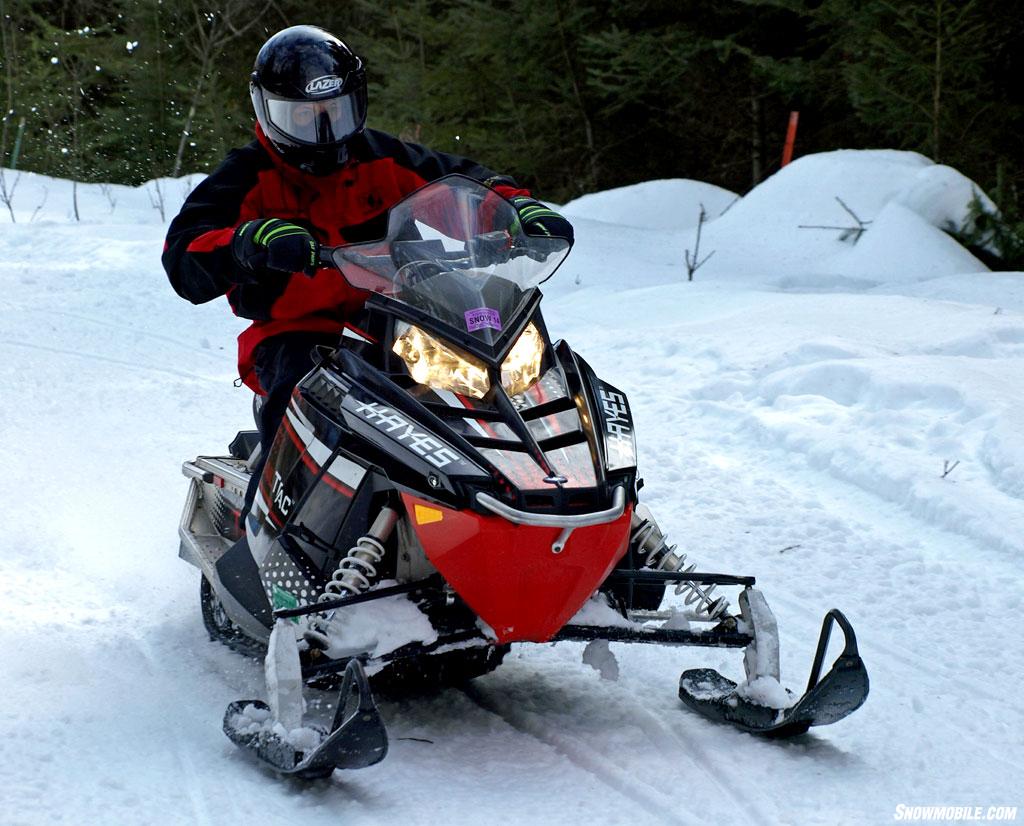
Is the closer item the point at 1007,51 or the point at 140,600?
the point at 140,600

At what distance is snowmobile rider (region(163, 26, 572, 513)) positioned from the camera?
136 inches

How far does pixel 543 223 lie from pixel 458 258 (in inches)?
11.7

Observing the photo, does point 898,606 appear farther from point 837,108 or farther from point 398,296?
point 837,108

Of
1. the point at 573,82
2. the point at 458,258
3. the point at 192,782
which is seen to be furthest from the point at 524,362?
the point at 573,82

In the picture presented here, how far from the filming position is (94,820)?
251 centimetres

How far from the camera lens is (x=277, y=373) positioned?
3570 mm

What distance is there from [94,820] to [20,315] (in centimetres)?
590

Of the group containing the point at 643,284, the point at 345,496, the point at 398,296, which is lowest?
the point at 643,284

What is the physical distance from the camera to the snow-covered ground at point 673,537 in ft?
9.18

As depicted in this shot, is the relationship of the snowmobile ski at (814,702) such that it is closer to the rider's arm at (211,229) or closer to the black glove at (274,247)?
the black glove at (274,247)

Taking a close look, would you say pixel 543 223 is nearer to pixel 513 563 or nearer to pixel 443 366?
pixel 443 366

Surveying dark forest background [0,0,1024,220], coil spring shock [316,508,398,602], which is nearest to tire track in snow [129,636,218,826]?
coil spring shock [316,508,398,602]

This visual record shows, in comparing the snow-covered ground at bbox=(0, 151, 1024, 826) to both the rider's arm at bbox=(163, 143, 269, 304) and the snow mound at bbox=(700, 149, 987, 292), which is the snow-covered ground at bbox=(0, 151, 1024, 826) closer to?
the snow mound at bbox=(700, 149, 987, 292)

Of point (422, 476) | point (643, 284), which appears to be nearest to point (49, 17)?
point (643, 284)
